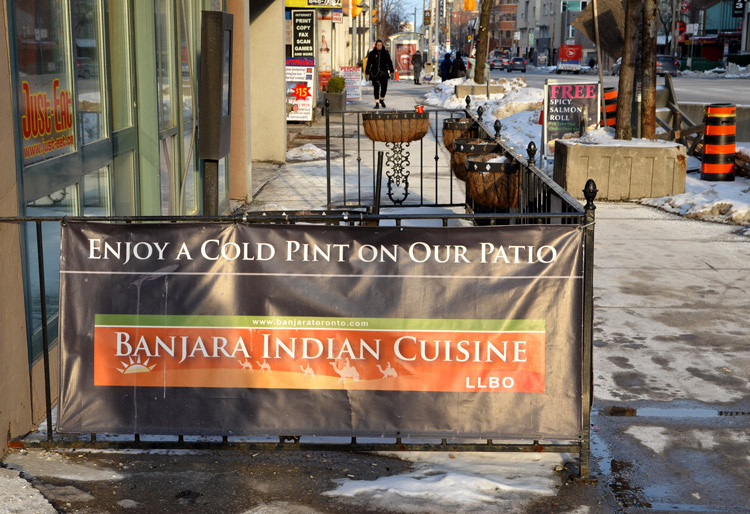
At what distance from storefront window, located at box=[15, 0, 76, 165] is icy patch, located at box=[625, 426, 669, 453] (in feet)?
12.2

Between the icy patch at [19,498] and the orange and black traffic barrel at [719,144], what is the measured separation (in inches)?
478

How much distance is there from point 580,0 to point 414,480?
117736 millimetres

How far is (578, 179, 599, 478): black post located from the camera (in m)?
4.45

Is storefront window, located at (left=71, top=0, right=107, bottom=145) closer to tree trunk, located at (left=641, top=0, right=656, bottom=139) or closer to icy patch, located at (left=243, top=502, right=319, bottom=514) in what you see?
icy patch, located at (left=243, top=502, right=319, bottom=514)

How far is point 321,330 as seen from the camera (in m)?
4.47

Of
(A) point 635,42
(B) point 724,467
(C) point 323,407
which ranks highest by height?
(A) point 635,42

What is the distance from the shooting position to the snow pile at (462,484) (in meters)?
4.34

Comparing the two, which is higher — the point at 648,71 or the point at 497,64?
the point at 497,64

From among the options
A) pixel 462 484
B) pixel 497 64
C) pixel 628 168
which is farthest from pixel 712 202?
pixel 497 64

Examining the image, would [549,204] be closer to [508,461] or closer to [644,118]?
[508,461]

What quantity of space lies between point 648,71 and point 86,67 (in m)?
10.7

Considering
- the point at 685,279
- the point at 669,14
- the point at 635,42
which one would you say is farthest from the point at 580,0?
the point at 685,279

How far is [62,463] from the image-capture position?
476cm

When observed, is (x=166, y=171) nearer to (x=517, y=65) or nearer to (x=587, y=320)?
(x=587, y=320)
